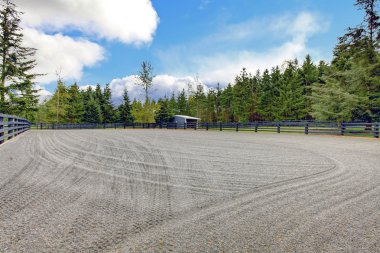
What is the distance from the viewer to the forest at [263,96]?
21.9m

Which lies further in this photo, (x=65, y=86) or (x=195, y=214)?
(x=65, y=86)

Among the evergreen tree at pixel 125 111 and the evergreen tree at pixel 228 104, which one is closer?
the evergreen tree at pixel 125 111

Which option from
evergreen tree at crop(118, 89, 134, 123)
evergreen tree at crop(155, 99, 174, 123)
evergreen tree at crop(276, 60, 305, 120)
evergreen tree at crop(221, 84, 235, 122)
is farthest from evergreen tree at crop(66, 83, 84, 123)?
evergreen tree at crop(276, 60, 305, 120)

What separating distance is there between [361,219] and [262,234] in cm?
142

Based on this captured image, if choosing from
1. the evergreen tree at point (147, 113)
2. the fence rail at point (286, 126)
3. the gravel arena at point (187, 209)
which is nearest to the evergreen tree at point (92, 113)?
the fence rail at point (286, 126)

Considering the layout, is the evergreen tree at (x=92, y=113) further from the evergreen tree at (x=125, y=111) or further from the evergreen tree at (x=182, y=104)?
the evergreen tree at (x=182, y=104)

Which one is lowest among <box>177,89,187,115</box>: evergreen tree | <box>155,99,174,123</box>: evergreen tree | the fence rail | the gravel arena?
the gravel arena

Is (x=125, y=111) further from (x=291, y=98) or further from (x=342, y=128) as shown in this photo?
(x=342, y=128)

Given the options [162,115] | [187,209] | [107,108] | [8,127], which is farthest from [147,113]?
[187,209]

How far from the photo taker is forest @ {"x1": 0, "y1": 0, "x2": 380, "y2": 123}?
21.9 metres

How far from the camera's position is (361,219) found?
2.85 metres

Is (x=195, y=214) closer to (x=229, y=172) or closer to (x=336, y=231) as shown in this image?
(x=336, y=231)

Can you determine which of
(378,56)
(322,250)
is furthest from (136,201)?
(378,56)

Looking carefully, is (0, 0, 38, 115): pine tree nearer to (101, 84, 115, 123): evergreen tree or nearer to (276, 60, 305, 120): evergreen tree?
(101, 84, 115, 123): evergreen tree
